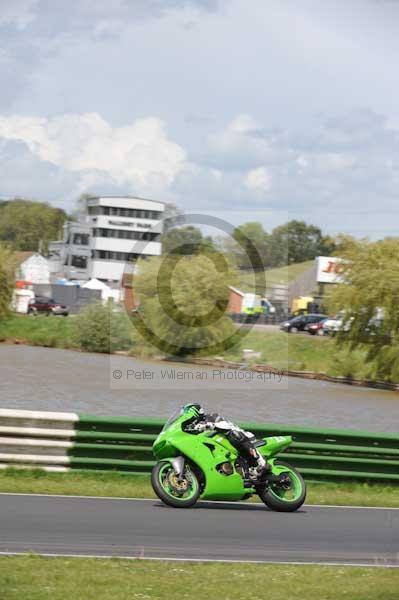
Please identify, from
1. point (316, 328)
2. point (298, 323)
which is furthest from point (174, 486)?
point (298, 323)

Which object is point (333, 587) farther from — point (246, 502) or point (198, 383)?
point (198, 383)

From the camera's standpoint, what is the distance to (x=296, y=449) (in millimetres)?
15695

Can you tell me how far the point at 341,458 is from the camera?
15.9 metres

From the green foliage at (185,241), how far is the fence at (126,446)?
3894 centimetres

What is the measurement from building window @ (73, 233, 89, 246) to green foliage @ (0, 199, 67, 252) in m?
21.4

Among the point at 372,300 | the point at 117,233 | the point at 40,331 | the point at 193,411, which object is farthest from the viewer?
the point at 117,233

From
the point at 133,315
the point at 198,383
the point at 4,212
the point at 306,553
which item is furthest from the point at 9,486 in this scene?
the point at 4,212

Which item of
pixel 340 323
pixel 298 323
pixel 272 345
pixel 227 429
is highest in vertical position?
pixel 340 323

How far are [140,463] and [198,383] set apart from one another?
36.5m

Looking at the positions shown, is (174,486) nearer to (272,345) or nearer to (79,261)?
(272,345)

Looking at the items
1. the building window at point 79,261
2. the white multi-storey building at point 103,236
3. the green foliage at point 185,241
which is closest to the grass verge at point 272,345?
the green foliage at point 185,241

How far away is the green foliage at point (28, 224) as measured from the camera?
159m

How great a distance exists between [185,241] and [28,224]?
10541cm

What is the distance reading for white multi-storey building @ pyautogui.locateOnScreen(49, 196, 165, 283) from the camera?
423ft
